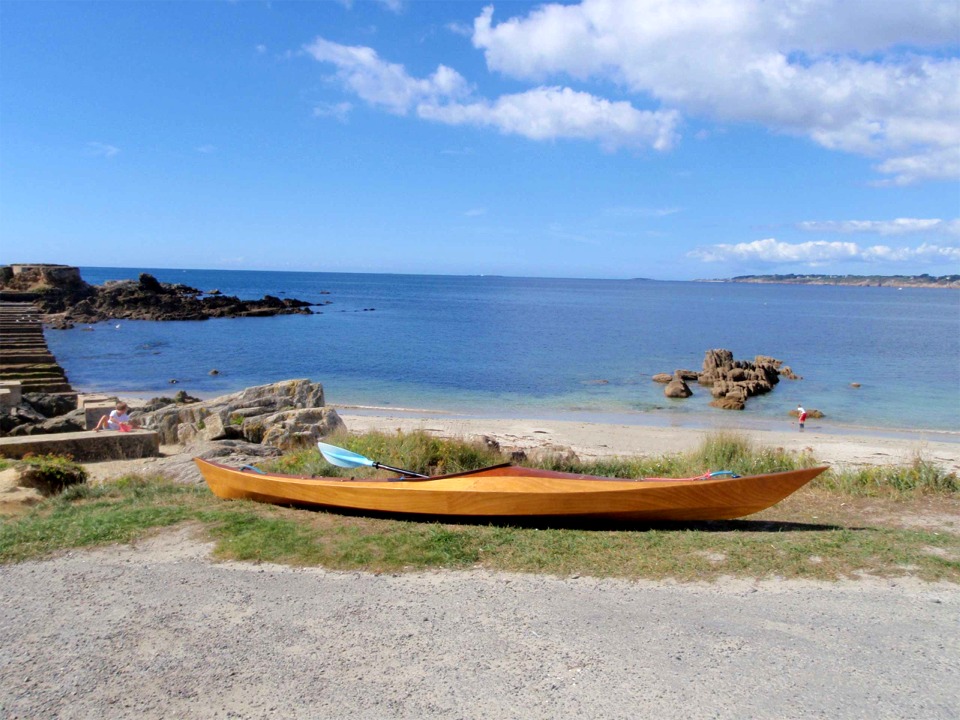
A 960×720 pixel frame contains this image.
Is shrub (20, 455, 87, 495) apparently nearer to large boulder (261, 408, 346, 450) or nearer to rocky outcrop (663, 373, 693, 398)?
large boulder (261, 408, 346, 450)

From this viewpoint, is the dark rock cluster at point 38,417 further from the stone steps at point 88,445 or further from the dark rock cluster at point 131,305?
the dark rock cluster at point 131,305

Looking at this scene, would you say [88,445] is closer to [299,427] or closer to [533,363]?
[299,427]

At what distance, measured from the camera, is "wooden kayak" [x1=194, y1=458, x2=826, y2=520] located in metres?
6.72

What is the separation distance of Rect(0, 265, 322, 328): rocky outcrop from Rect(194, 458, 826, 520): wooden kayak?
64100 mm

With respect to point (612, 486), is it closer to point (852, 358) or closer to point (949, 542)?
point (949, 542)

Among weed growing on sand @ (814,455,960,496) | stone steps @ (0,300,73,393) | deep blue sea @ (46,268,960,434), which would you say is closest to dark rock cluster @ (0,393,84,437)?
stone steps @ (0,300,73,393)

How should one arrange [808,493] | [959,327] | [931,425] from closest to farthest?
[808,493], [931,425], [959,327]

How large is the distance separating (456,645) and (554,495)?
91.9 inches

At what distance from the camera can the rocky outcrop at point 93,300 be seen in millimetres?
68062

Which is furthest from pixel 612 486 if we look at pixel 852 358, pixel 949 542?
pixel 852 358

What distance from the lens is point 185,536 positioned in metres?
6.73

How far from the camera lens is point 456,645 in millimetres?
4715

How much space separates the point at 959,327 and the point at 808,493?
86056mm

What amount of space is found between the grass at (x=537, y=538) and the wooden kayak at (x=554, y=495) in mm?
163
